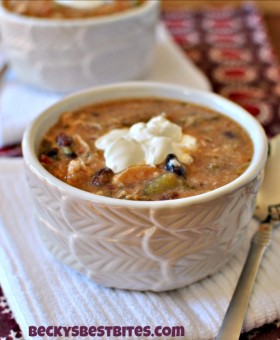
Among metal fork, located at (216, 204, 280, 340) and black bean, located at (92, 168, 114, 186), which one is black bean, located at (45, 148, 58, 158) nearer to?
black bean, located at (92, 168, 114, 186)

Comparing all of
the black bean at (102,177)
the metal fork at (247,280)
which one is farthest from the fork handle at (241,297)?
the black bean at (102,177)

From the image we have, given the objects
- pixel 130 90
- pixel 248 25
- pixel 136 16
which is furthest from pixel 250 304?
pixel 248 25

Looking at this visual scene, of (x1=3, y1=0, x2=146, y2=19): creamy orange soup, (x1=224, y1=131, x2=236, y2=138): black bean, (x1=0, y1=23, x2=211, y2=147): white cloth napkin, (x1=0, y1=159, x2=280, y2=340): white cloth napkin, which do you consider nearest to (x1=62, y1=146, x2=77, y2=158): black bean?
(x1=0, y1=159, x2=280, y2=340): white cloth napkin

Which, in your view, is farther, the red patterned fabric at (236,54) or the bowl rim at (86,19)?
the red patterned fabric at (236,54)

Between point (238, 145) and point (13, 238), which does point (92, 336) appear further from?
point (238, 145)

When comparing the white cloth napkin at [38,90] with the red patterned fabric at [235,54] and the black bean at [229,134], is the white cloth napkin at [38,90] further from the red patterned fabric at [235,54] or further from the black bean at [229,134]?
the black bean at [229,134]

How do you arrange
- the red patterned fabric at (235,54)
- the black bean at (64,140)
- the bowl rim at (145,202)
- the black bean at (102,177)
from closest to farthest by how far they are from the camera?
the bowl rim at (145,202) < the black bean at (102,177) < the black bean at (64,140) < the red patterned fabric at (235,54)
